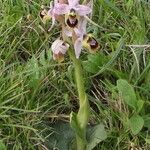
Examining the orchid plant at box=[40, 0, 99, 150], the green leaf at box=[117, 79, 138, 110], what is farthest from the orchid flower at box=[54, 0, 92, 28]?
the green leaf at box=[117, 79, 138, 110]

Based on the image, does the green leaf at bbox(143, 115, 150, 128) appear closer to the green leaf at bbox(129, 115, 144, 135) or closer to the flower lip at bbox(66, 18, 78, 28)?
the green leaf at bbox(129, 115, 144, 135)

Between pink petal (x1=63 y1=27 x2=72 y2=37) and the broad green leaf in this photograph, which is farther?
the broad green leaf

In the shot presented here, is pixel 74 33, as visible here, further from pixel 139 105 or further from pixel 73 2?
Result: pixel 139 105

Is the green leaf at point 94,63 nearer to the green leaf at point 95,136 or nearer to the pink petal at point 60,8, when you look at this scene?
the green leaf at point 95,136

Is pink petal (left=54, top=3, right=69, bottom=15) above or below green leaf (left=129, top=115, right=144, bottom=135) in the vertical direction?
above

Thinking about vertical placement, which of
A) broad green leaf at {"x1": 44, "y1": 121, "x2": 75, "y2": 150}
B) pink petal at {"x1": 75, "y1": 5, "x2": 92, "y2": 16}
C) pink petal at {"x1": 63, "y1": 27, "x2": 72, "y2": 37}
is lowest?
broad green leaf at {"x1": 44, "y1": 121, "x2": 75, "y2": 150}

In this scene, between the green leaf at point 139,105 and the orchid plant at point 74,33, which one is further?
the green leaf at point 139,105

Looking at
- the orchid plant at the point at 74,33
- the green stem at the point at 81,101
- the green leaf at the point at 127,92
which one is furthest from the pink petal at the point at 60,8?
the green leaf at the point at 127,92
